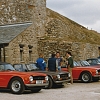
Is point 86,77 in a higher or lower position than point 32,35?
lower

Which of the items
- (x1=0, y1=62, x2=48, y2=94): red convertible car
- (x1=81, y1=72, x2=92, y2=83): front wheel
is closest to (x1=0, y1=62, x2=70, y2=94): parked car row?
A: (x1=0, y1=62, x2=48, y2=94): red convertible car

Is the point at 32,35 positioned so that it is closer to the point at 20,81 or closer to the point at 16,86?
the point at 16,86

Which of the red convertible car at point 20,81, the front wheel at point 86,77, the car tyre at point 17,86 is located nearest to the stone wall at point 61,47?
the front wheel at point 86,77

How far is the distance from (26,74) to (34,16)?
18408mm

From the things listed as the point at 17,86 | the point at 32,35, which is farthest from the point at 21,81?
the point at 32,35

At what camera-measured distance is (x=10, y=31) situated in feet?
87.5

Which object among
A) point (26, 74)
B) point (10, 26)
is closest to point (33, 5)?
point (10, 26)

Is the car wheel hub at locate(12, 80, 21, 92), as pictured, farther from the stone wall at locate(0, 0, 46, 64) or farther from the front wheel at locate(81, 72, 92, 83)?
the stone wall at locate(0, 0, 46, 64)

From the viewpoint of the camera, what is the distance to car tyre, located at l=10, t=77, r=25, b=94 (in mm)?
13383

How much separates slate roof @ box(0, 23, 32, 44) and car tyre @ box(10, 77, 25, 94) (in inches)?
427

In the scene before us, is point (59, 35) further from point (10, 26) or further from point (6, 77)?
point (6, 77)

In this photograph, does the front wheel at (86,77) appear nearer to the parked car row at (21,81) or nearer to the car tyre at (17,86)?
the parked car row at (21,81)

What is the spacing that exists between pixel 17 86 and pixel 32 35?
15473 mm

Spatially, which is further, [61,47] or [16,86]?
[61,47]
